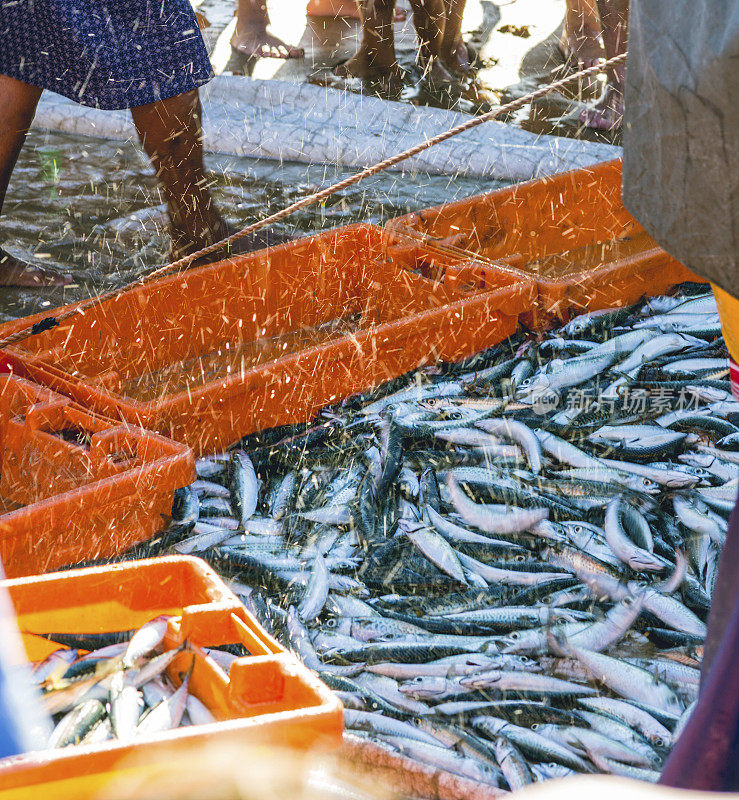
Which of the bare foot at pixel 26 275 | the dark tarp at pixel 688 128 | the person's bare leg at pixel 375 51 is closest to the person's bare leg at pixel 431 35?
the person's bare leg at pixel 375 51

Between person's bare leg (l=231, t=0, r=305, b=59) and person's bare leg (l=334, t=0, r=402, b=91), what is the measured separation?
76 cm

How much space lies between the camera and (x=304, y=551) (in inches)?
116

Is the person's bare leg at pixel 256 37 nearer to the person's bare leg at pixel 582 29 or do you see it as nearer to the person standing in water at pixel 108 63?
the person's bare leg at pixel 582 29

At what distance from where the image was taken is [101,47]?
12.8ft

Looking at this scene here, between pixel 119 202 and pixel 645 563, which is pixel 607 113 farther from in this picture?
pixel 645 563

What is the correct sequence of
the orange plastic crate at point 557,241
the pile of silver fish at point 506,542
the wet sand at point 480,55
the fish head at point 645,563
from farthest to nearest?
1. the wet sand at point 480,55
2. the orange plastic crate at point 557,241
3. the fish head at point 645,563
4. the pile of silver fish at point 506,542

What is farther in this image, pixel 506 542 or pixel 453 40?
pixel 453 40

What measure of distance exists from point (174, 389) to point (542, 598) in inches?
76.0

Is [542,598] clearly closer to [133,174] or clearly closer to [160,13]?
[160,13]

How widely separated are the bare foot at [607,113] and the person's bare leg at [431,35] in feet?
5.05

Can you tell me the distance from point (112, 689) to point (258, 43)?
8.46 meters

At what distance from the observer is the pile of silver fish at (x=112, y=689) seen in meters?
1.93

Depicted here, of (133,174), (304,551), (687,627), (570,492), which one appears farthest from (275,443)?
(133,174)

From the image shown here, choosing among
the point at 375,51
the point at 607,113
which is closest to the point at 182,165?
the point at 607,113
